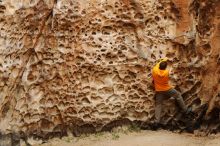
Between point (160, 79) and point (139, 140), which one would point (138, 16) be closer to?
point (160, 79)

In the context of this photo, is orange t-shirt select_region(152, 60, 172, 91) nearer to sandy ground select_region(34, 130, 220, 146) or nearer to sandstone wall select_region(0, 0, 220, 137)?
sandstone wall select_region(0, 0, 220, 137)

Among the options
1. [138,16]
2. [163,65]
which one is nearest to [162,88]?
[163,65]

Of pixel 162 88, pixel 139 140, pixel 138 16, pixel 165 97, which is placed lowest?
pixel 139 140

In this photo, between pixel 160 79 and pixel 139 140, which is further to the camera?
pixel 160 79

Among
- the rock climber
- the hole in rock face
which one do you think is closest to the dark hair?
the rock climber

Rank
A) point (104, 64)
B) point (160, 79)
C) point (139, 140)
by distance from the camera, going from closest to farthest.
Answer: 1. point (139, 140)
2. point (160, 79)
3. point (104, 64)

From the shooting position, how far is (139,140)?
6.80 m

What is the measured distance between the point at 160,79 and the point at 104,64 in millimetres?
757

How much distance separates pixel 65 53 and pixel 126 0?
106 centimetres

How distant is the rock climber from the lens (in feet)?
22.7

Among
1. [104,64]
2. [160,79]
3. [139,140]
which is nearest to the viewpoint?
[139,140]

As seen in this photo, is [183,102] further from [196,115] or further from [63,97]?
[63,97]

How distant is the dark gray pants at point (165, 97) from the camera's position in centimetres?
700

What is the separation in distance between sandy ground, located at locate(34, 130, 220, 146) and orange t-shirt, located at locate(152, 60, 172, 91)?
0.59 metres
